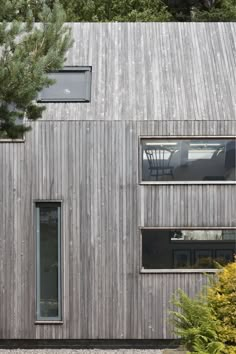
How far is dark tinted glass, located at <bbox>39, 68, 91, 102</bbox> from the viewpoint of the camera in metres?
12.7

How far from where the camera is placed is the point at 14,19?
8805 millimetres

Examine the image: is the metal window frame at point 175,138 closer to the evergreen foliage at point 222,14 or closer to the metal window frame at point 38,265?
the metal window frame at point 38,265

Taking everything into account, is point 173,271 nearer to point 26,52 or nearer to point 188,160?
point 188,160

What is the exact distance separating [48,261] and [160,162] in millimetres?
2309

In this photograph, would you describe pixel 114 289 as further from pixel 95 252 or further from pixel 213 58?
pixel 213 58

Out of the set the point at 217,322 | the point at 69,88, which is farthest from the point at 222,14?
the point at 217,322

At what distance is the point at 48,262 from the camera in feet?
39.6

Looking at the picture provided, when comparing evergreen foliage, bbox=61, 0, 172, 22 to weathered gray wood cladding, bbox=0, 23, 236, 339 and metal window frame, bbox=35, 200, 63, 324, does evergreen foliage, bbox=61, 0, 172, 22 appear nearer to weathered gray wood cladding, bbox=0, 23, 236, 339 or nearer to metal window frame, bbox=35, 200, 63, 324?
weathered gray wood cladding, bbox=0, 23, 236, 339

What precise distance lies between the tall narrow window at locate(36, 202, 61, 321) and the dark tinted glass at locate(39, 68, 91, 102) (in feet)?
5.84

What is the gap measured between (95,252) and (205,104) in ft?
9.75

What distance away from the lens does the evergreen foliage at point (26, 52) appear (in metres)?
8.52

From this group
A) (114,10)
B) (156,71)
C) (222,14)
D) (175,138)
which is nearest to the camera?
(175,138)

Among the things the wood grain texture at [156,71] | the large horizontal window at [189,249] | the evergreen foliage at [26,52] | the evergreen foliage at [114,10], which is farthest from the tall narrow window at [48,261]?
the evergreen foliage at [114,10]

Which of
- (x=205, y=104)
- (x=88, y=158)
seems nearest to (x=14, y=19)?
(x=88, y=158)
